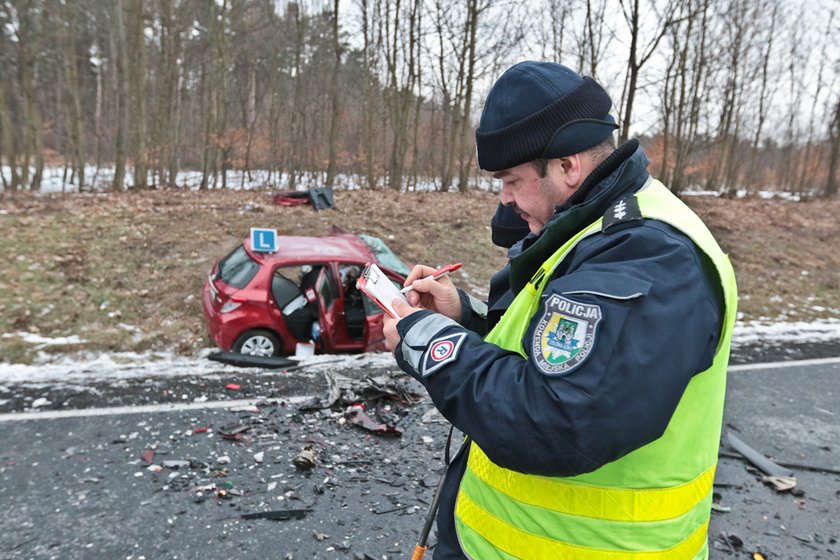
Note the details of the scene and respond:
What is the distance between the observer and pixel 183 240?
11219 mm

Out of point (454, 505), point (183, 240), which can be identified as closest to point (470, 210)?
point (183, 240)

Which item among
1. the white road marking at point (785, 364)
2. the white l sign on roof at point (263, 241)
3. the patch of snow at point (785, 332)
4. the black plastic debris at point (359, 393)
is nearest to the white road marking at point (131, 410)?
the black plastic debris at point (359, 393)

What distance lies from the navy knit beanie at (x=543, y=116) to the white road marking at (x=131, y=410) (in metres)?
4.07

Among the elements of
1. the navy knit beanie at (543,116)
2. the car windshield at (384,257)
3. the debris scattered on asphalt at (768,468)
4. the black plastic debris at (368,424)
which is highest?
the navy knit beanie at (543,116)

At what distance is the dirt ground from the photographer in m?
7.92

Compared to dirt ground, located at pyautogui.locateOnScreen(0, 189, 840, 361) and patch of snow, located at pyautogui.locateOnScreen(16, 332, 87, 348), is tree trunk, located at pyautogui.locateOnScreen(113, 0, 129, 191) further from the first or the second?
patch of snow, located at pyautogui.locateOnScreen(16, 332, 87, 348)

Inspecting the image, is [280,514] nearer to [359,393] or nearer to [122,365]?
[359,393]

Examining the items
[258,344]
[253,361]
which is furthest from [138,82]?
[253,361]

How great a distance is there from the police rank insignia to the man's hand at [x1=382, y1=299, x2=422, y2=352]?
0.46 metres

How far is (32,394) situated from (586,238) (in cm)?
557

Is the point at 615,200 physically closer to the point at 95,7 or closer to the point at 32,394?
the point at 32,394

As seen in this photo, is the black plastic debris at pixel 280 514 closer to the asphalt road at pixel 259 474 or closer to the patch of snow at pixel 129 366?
the asphalt road at pixel 259 474

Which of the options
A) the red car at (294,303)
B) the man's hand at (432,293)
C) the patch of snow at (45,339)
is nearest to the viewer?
the man's hand at (432,293)

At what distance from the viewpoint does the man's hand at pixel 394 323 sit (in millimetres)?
1576
